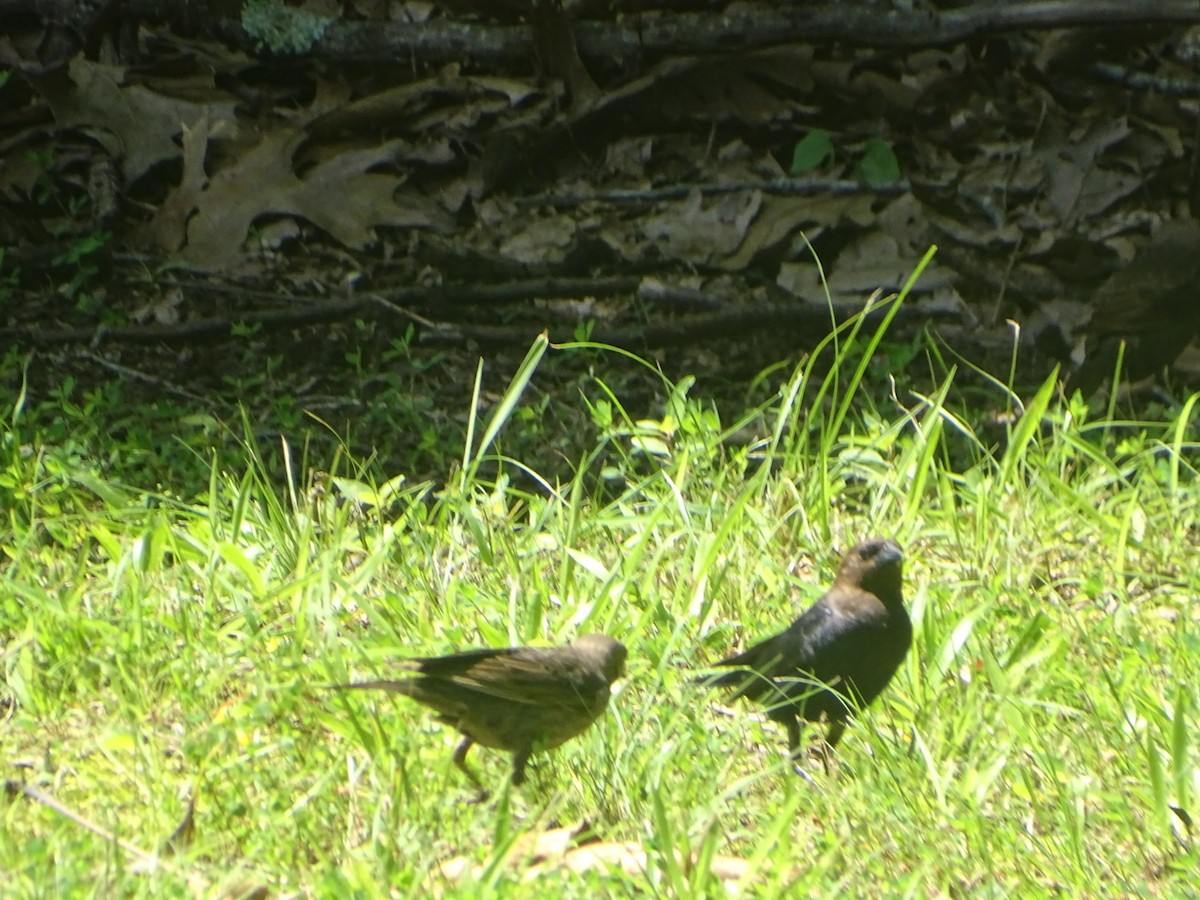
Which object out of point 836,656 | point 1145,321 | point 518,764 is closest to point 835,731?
point 836,656

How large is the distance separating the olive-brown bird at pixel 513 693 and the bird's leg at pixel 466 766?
0.04 meters

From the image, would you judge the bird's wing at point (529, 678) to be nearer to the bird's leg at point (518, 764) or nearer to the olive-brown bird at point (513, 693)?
the olive-brown bird at point (513, 693)

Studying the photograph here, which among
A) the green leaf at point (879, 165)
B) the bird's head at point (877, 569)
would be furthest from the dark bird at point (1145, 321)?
the bird's head at point (877, 569)

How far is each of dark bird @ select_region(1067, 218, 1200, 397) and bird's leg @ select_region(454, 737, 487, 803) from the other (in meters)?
2.46

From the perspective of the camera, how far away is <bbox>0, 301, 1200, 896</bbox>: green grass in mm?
2641

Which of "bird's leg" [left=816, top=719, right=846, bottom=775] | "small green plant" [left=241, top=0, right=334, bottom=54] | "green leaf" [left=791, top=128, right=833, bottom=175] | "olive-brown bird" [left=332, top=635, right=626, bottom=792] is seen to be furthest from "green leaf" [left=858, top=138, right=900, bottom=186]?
"olive-brown bird" [left=332, top=635, right=626, bottom=792]

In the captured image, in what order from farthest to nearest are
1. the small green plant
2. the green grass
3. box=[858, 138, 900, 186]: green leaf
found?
the small green plant, box=[858, 138, 900, 186]: green leaf, the green grass

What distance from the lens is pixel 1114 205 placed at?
5.57m

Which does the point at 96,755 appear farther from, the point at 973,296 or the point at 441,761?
the point at 973,296

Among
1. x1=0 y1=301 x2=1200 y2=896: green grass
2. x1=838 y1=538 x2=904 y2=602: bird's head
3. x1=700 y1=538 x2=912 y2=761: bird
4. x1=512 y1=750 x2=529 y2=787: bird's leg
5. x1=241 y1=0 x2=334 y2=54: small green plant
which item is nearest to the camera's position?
x1=0 y1=301 x2=1200 y2=896: green grass

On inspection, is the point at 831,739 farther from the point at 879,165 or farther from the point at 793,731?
the point at 879,165

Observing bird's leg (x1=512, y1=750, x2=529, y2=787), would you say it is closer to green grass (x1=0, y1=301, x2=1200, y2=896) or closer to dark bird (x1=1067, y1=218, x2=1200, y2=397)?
green grass (x1=0, y1=301, x2=1200, y2=896)

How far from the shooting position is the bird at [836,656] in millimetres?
3016

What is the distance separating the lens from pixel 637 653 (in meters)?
3.38
